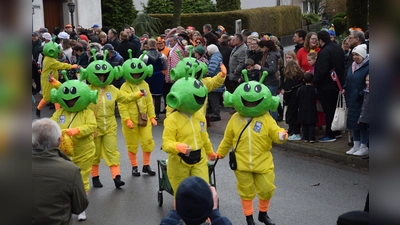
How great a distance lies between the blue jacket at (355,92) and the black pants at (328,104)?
0.79 metres

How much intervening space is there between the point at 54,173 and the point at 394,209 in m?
2.58

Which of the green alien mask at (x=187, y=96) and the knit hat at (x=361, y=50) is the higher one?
the knit hat at (x=361, y=50)

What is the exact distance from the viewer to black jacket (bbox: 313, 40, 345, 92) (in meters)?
10.7

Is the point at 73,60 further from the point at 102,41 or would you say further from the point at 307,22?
the point at 307,22

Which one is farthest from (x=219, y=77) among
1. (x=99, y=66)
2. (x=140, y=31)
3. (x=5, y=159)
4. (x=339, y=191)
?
(x=140, y=31)

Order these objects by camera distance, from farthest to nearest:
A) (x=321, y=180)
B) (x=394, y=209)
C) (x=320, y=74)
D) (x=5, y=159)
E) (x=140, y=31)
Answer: (x=140, y=31), (x=320, y=74), (x=321, y=180), (x=5, y=159), (x=394, y=209)

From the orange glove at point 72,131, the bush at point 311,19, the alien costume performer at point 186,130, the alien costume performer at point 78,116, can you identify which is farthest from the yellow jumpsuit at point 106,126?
the bush at point 311,19

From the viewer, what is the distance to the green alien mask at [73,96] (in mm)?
7512

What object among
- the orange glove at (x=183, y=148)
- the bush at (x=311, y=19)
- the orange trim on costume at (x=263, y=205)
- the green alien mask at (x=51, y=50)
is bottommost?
the orange trim on costume at (x=263, y=205)

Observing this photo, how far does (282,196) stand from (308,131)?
2874mm

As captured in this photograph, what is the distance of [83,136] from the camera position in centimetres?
748

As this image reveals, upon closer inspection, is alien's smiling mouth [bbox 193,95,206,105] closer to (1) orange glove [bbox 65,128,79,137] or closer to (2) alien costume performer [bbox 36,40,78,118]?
(1) orange glove [bbox 65,128,79,137]

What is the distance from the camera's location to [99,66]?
8.62 metres

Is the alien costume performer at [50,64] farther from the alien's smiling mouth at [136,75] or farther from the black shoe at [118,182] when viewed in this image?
the black shoe at [118,182]
